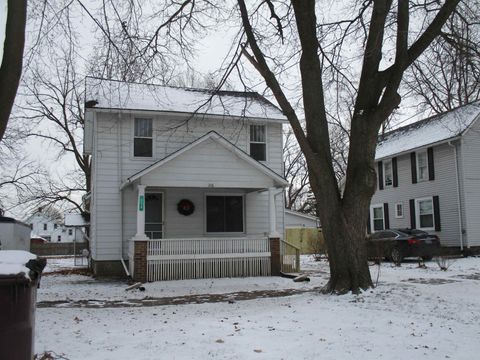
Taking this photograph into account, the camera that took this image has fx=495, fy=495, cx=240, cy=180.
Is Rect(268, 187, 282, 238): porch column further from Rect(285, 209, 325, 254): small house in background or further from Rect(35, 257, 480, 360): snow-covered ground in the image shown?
Rect(285, 209, 325, 254): small house in background

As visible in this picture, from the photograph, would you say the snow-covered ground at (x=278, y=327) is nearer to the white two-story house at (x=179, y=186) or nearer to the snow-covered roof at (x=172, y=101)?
the white two-story house at (x=179, y=186)

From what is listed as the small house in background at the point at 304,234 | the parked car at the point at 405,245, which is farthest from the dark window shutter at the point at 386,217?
the parked car at the point at 405,245

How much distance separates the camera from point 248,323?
7.74 metres

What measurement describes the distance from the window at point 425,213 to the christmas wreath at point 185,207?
12.6 m

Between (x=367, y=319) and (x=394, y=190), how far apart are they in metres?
19.8

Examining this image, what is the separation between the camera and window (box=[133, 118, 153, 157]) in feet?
55.3

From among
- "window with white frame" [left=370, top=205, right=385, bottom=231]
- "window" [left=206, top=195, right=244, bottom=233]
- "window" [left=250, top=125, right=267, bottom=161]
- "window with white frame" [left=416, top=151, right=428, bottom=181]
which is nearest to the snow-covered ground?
"window" [left=206, top=195, right=244, bottom=233]

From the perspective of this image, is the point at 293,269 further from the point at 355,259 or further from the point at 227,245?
the point at 355,259

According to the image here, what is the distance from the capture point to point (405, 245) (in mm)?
19812

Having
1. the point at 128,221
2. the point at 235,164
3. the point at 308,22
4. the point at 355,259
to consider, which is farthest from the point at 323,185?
the point at 128,221

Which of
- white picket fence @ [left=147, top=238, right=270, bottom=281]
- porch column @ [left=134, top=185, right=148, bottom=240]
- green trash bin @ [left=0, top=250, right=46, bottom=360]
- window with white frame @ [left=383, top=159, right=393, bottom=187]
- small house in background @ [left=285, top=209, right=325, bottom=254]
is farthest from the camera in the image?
small house in background @ [left=285, top=209, right=325, bottom=254]

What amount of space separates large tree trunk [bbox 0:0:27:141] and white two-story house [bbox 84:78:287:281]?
771 centimetres

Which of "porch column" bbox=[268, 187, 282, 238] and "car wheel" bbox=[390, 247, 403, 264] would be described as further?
"car wheel" bbox=[390, 247, 403, 264]

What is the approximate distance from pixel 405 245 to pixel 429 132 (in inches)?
295
